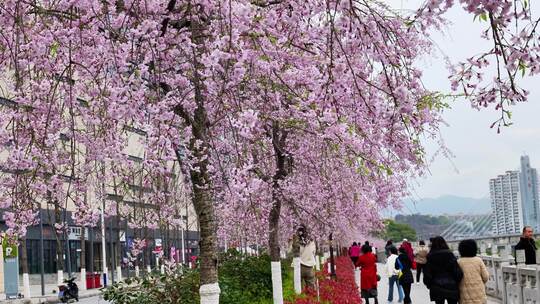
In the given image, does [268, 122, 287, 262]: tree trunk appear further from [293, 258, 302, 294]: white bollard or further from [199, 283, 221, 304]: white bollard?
[199, 283, 221, 304]: white bollard

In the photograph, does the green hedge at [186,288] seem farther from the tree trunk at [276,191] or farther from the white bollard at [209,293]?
the white bollard at [209,293]

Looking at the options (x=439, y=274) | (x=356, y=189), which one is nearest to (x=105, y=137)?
(x=439, y=274)

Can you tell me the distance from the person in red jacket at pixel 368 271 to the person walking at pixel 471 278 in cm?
717

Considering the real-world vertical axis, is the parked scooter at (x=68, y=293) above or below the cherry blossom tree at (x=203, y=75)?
below

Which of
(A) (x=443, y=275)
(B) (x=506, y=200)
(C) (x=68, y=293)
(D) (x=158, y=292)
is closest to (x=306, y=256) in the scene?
(D) (x=158, y=292)

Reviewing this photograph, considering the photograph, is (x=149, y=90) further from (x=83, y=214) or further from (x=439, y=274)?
(x=439, y=274)

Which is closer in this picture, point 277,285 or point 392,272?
point 277,285

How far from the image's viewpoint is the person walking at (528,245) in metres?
16.0

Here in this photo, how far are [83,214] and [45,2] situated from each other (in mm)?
3474

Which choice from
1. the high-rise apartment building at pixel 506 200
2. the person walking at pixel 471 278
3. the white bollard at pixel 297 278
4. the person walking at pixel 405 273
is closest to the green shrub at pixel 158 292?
the person walking at pixel 471 278

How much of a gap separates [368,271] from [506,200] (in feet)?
398

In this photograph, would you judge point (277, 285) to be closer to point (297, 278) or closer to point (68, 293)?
point (297, 278)

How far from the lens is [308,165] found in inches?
571

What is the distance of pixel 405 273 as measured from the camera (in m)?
19.7
